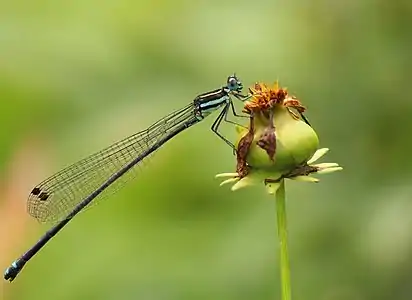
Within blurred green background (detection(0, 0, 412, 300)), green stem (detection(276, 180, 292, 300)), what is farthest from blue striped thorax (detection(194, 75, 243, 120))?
green stem (detection(276, 180, 292, 300))

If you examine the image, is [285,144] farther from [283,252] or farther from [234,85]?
[234,85]

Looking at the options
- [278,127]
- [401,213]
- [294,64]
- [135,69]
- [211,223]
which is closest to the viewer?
[278,127]

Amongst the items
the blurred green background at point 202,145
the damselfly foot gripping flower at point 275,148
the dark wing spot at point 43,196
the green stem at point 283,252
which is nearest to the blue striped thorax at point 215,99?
the blurred green background at point 202,145

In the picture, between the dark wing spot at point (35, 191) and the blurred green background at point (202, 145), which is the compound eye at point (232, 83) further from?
the dark wing spot at point (35, 191)

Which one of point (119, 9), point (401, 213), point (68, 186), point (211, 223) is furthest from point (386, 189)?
point (119, 9)

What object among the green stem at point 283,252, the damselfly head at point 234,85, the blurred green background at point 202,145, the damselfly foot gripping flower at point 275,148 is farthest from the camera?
the damselfly head at point 234,85

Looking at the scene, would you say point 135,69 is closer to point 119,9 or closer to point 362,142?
point 119,9
